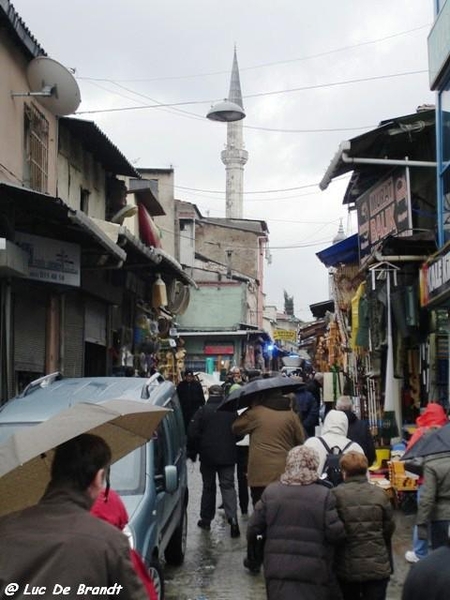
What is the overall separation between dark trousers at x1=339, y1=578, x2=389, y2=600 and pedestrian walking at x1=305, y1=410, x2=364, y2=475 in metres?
1.76

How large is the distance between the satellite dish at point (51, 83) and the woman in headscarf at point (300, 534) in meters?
8.99

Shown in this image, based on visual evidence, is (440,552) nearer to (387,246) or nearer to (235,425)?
(235,425)

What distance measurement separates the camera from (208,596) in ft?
25.1

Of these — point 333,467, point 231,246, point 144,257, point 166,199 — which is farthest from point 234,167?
point 333,467

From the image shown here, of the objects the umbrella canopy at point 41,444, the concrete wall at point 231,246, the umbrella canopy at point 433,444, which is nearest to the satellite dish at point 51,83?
the umbrella canopy at point 433,444

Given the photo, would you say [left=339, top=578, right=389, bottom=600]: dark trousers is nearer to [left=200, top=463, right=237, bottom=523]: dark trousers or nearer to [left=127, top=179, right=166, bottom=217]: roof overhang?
[left=200, top=463, right=237, bottom=523]: dark trousers

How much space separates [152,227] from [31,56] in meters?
9.57

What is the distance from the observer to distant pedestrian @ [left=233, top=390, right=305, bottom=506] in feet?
28.3

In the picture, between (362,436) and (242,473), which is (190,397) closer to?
(242,473)

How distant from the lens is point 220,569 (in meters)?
8.63

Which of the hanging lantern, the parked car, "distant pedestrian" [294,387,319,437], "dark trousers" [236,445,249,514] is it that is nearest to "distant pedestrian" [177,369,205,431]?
the hanging lantern

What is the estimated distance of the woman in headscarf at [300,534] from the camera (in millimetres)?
5203

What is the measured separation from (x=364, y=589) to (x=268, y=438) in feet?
10.3

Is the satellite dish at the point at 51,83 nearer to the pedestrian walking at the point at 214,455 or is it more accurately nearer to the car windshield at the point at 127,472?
the pedestrian walking at the point at 214,455
